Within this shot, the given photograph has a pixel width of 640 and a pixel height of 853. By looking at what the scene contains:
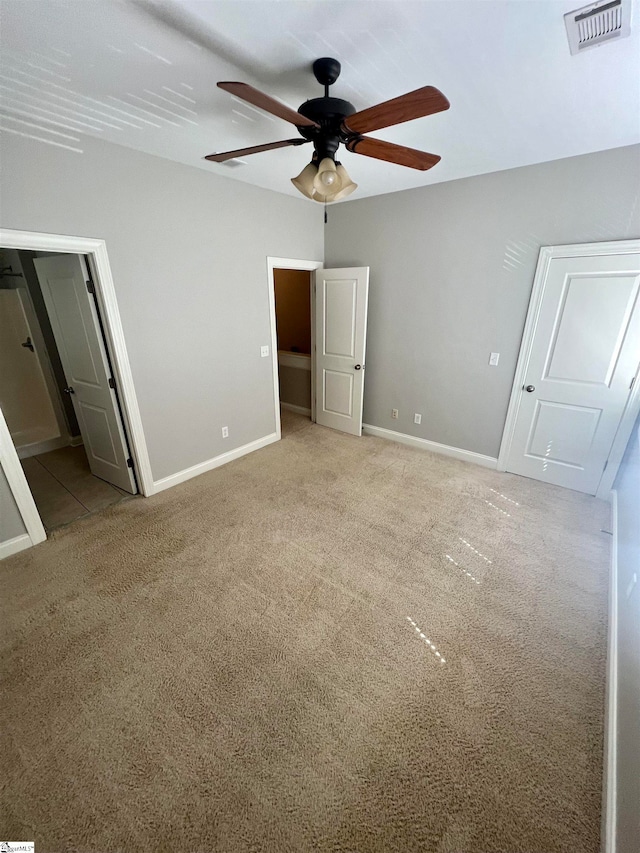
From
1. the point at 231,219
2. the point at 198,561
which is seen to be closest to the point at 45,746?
the point at 198,561

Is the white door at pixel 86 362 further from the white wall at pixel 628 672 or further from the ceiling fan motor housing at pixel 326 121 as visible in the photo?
the white wall at pixel 628 672

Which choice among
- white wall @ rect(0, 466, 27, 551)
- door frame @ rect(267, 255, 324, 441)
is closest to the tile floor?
white wall @ rect(0, 466, 27, 551)

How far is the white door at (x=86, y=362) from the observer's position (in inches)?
101

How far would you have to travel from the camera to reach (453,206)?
10.2 feet

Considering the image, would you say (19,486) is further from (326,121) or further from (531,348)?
(531,348)

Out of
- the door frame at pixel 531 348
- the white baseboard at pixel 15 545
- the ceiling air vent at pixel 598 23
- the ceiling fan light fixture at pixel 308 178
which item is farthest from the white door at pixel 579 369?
the white baseboard at pixel 15 545

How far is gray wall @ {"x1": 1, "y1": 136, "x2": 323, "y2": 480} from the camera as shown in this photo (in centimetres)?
214

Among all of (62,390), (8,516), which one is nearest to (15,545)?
(8,516)

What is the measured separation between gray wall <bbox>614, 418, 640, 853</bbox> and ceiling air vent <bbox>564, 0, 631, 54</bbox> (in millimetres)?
2212

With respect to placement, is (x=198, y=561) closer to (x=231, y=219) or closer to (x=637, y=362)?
(x=231, y=219)

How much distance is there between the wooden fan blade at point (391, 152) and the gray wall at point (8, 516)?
2.88 metres

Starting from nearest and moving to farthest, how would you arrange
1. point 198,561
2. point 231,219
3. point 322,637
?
point 322,637
point 198,561
point 231,219

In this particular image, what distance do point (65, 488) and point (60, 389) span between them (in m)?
1.39

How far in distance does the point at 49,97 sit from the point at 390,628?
338 centimetres
